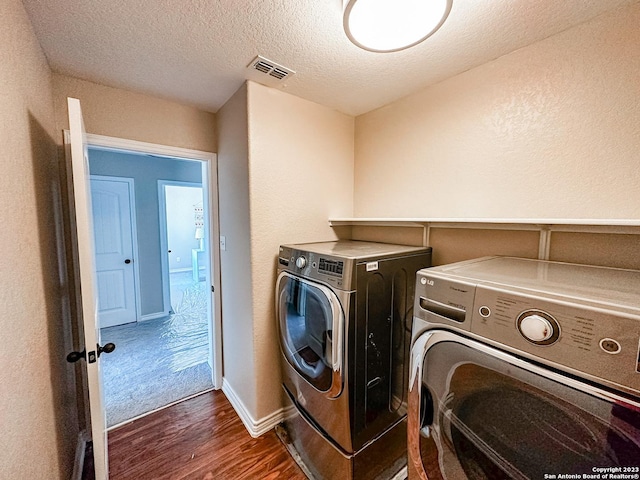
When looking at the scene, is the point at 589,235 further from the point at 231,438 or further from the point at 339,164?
the point at 231,438

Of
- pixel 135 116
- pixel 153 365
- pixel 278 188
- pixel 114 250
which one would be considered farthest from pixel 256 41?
pixel 114 250

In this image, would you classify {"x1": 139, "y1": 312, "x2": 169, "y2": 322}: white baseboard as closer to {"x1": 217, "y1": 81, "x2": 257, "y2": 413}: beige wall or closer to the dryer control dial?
{"x1": 217, "y1": 81, "x2": 257, "y2": 413}: beige wall

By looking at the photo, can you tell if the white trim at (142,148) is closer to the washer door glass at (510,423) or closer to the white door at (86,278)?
the white door at (86,278)

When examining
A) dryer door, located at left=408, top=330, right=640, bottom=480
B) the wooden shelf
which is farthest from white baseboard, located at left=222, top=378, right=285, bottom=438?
the wooden shelf

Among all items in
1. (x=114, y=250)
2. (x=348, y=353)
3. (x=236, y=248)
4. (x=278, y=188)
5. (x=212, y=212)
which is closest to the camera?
(x=348, y=353)

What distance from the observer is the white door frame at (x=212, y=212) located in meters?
1.84

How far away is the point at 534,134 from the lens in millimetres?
1277

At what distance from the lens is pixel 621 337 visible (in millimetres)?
545

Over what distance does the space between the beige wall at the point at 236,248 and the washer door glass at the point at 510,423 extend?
122 cm

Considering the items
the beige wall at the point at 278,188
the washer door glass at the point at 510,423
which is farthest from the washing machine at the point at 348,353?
the washer door glass at the point at 510,423

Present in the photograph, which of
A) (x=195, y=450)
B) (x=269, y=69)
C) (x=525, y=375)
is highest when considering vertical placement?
(x=269, y=69)

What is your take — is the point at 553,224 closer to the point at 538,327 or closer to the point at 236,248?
the point at 538,327

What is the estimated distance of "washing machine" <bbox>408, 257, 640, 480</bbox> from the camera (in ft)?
1.85

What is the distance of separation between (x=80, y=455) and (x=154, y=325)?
2.09 metres
